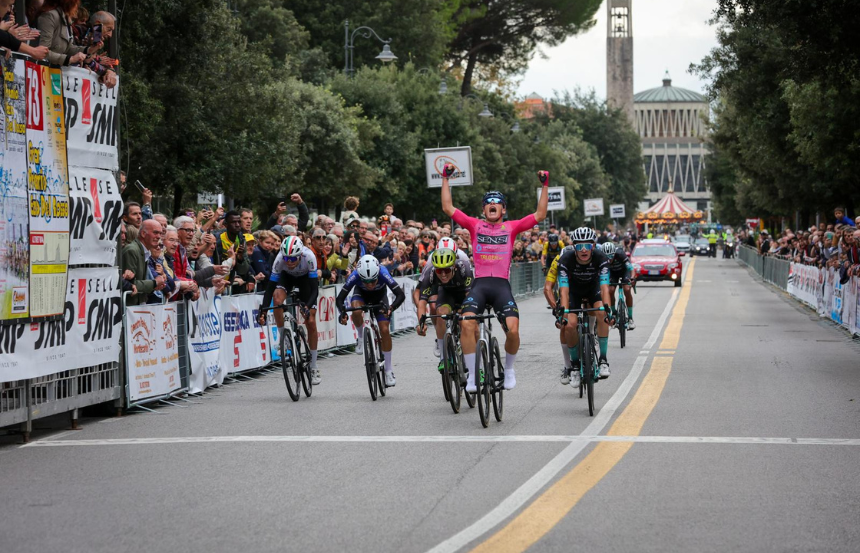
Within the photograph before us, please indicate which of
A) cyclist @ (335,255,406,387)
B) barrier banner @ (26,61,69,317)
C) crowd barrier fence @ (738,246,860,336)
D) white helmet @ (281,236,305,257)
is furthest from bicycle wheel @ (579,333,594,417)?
crowd barrier fence @ (738,246,860,336)

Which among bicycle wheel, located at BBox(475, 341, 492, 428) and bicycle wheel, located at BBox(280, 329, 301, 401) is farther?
bicycle wheel, located at BBox(280, 329, 301, 401)

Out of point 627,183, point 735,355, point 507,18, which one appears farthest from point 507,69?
point 735,355

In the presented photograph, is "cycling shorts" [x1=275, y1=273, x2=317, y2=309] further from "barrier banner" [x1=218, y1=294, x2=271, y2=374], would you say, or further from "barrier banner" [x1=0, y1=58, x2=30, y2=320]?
"barrier banner" [x1=0, y1=58, x2=30, y2=320]

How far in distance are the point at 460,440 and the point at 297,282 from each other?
452 centimetres

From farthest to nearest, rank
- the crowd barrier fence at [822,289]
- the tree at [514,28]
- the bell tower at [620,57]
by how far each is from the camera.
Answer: the bell tower at [620,57]
the tree at [514,28]
the crowd barrier fence at [822,289]

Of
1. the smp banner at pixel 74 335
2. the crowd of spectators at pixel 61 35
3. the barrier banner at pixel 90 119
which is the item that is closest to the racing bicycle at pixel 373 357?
the smp banner at pixel 74 335

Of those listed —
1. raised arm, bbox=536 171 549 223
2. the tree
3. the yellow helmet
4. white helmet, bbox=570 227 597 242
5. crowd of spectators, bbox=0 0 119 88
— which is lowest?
the yellow helmet

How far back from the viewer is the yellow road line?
21.7 feet

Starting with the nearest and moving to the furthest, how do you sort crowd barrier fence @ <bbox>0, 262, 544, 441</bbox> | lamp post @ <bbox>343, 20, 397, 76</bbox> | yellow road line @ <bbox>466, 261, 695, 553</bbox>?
yellow road line @ <bbox>466, 261, 695, 553</bbox>
crowd barrier fence @ <bbox>0, 262, 544, 441</bbox>
lamp post @ <bbox>343, 20, 397, 76</bbox>

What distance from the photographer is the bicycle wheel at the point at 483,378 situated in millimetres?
10930

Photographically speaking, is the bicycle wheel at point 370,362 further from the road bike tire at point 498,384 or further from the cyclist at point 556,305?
the road bike tire at point 498,384

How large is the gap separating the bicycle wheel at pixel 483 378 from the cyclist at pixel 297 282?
10.7ft

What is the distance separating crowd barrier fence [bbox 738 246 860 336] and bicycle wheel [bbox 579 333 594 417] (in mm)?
11467

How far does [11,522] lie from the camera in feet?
24.1
